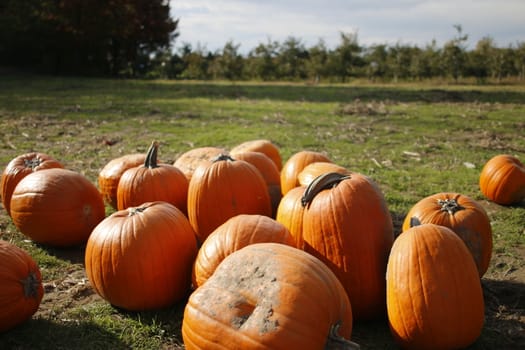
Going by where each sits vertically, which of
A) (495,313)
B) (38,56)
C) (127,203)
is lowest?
(495,313)

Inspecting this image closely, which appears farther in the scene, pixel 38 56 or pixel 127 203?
pixel 38 56

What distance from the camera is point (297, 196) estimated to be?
3807 millimetres

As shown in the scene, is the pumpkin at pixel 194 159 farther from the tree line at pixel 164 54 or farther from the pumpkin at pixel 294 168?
the tree line at pixel 164 54

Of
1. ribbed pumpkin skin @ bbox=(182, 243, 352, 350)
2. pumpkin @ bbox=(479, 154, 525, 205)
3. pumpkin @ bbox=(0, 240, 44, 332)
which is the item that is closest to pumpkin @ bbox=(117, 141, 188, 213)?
pumpkin @ bbox=(0, 240, 44, 332)

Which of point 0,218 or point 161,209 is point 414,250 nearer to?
point 161,209

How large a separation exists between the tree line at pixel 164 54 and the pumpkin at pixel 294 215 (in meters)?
29.4

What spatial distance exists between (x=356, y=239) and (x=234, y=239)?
0.84 metres

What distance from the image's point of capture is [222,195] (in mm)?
4062

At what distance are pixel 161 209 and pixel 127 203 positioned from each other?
1215mm

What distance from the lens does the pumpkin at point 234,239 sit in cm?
307

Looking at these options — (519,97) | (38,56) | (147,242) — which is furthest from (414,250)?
(38,56)

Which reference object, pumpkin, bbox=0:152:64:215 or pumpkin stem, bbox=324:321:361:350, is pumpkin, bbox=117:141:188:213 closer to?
pumpkin, bbox=0:152:64:215

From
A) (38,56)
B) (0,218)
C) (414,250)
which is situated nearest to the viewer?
(414,250)

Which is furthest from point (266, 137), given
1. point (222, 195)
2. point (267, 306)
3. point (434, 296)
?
point (267, 306)
